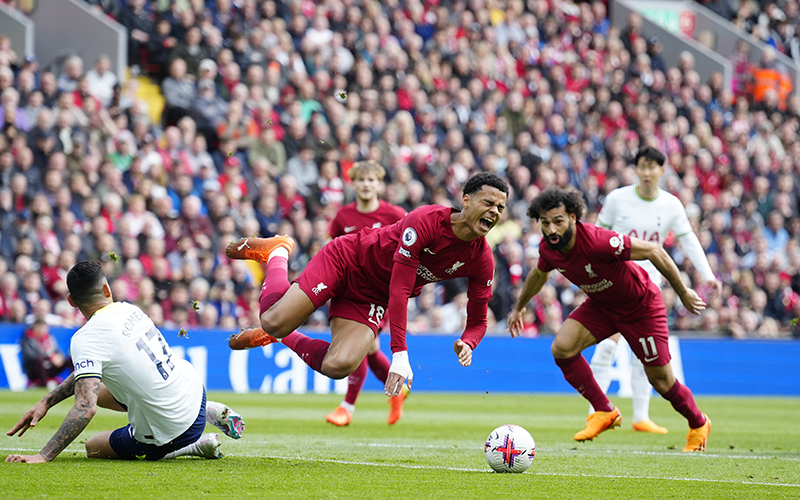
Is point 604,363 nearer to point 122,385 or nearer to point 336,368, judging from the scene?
point 336,368

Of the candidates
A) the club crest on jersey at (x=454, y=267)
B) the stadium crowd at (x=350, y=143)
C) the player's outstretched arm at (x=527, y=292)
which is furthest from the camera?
the stadium crowd at (x=350, y=143)

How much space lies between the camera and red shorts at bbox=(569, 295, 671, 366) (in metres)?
8.66

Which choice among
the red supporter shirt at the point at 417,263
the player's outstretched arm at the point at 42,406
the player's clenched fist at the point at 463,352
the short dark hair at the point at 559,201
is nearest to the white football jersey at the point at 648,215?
the short dark hair at the point at 559,201

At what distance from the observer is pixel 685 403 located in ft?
28.3

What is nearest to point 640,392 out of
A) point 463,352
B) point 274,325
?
point 463,352

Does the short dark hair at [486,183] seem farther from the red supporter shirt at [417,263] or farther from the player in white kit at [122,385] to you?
the player in white kit at [122,385]

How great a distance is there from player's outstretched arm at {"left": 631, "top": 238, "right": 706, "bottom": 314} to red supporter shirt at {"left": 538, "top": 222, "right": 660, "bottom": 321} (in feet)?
0.26

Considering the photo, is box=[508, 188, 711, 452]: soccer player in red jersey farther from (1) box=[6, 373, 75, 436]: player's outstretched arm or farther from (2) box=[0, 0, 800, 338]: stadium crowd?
(2) box=[0, 0, 800, 338]: stadium crowd

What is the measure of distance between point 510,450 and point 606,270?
2308 mm

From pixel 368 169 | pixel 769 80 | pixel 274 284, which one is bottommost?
pixel 274 284

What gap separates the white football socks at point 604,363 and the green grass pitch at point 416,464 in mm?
571

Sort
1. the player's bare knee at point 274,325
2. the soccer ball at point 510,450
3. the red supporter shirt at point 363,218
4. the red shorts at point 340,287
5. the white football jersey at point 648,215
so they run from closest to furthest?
1. the soccer ball at point 510,450
2. the player's bare knee at point 274,325
3. the red shorts at point 340,287
4. the white football jersey at point 648,215
5. the red supporter shirt at point 363,218

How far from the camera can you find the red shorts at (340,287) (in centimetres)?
780

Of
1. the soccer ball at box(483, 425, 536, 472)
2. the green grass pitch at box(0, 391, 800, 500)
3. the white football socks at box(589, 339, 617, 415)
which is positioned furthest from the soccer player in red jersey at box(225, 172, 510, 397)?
the white football socks at box(589, 339, 617, 415)
